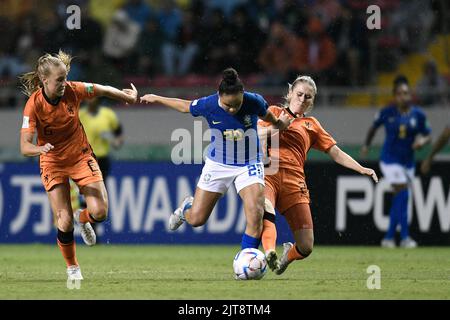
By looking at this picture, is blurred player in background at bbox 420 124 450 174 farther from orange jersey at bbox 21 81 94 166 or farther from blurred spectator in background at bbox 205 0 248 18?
orange jersey at bbox 21 81 94 166

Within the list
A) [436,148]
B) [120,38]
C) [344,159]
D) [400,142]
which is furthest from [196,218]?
[120,38]

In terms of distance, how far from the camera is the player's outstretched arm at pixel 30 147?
29.2ft

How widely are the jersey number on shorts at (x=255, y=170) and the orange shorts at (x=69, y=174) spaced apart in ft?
5.18

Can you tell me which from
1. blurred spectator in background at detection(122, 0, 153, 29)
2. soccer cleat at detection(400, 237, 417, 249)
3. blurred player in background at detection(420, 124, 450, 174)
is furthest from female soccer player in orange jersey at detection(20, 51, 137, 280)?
blurred spectator in background at detection(122, 0, 153, 29)

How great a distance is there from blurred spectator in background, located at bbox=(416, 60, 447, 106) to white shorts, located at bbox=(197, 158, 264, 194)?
8.46 m

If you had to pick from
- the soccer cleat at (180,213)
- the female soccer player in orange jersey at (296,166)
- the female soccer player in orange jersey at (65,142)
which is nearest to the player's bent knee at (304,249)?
the female soccer player in orange jersey at (296,166)

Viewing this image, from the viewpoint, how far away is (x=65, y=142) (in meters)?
10.2

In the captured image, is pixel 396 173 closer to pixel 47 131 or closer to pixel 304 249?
pixel 304 249

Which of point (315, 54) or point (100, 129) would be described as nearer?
point (100, 129)

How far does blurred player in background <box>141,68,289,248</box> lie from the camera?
31.0 feet

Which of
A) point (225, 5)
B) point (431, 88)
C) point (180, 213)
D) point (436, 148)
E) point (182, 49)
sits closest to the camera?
point (180, 213)

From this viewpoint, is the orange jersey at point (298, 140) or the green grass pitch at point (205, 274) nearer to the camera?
the green grass pitch at point (205, 274)

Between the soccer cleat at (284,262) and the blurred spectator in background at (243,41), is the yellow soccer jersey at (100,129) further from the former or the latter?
the soccer cleat at (284,262)

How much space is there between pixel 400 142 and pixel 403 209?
3.65 ft
